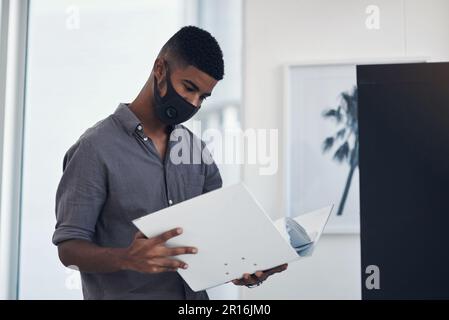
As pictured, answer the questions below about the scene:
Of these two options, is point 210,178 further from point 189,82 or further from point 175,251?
point 175,251

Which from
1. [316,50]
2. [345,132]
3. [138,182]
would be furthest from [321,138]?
[138,182]

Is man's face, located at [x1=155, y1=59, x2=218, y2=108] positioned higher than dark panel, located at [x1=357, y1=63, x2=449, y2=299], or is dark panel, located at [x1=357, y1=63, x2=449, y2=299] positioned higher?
man's face, located at [x1=155, y1=59, x2=218, y2=108]

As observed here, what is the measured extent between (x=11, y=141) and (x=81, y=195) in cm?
125

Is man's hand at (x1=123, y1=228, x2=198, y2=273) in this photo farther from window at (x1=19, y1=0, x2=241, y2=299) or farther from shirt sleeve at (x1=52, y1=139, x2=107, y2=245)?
window at (x1=19, y1=0, x2=241, y2=299)

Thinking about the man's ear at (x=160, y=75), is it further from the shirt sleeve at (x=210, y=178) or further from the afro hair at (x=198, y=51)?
the shirt sleeve at (x=210, y=178)

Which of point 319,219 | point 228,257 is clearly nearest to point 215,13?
point 319,219

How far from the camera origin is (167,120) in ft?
3.84

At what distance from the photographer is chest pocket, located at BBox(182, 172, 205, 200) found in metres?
1.15

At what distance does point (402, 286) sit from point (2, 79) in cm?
180

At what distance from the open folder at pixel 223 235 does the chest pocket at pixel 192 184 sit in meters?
0.26

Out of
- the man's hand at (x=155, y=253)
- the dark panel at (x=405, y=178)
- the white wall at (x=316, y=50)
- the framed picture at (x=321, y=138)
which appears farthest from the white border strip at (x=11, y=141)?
the dark panel at (x=405, y=178)

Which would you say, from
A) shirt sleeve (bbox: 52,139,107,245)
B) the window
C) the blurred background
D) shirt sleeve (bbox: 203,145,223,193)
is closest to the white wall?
the blurred background

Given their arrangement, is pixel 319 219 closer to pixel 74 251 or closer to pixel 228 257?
pixel 228 257

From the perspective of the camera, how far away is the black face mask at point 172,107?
1163 mm
